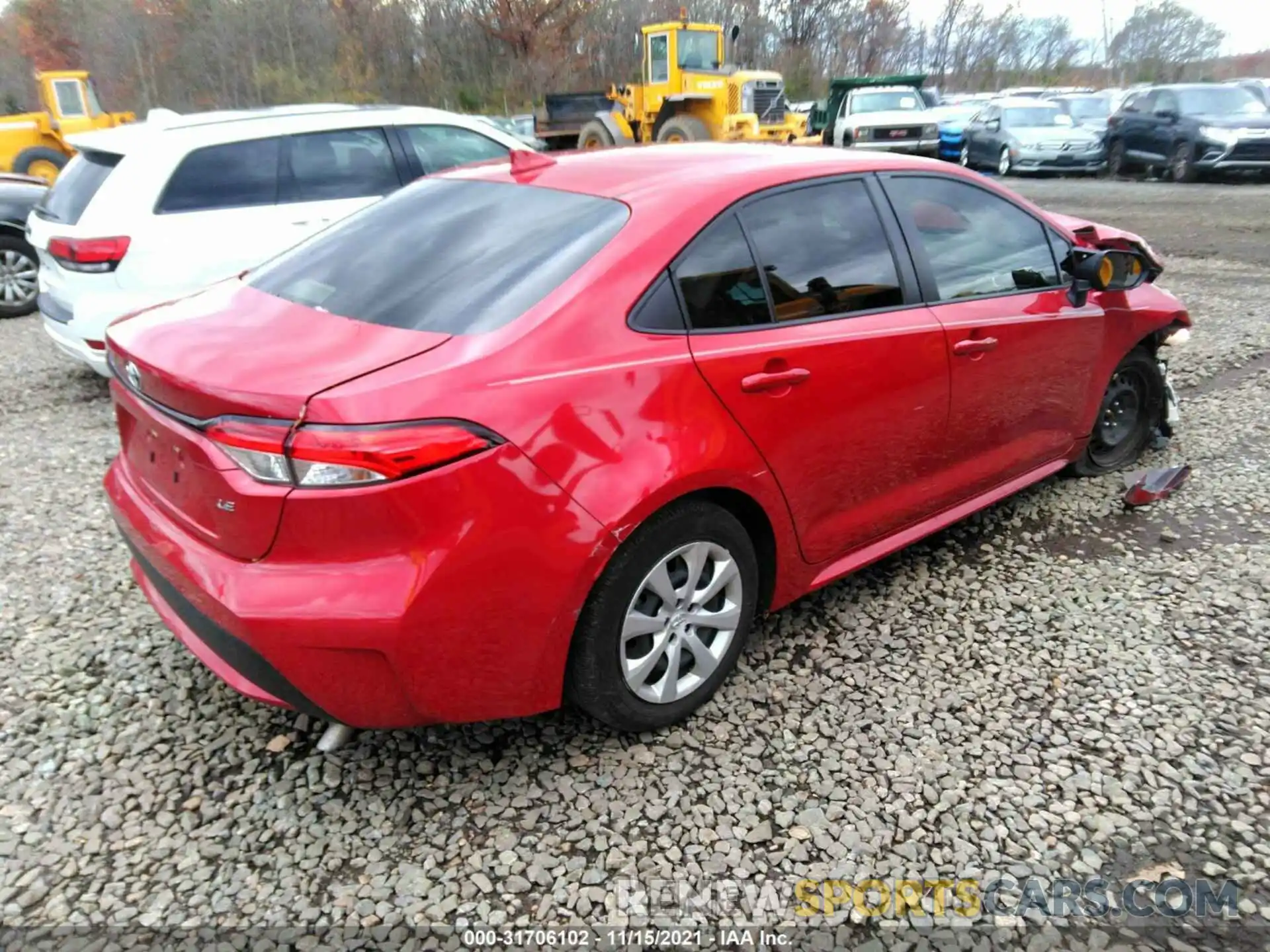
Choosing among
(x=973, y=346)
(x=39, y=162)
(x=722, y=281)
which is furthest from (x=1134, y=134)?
(x=39, y=162)

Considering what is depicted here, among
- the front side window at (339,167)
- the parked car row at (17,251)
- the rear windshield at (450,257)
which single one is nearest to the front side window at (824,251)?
the rear windshield at (450,257)

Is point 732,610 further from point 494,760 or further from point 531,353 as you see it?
point 531,353

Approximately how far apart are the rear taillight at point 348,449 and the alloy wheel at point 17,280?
7947 mm

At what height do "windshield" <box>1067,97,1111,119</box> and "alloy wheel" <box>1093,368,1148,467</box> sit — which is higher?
"windshield" <box>1067,97,1111,119</box>

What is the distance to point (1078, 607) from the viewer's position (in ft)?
11.4

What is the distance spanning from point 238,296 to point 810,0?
52.5m

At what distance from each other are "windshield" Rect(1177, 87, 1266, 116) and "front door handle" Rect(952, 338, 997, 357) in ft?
55.9

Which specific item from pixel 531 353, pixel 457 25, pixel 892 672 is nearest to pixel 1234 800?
pixel 892 672

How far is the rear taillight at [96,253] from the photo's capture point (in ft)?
17.0

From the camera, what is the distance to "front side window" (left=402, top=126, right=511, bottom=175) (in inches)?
253

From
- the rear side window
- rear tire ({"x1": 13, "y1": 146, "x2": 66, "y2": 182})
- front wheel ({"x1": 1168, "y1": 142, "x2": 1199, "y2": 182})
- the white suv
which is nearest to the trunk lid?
the white suv

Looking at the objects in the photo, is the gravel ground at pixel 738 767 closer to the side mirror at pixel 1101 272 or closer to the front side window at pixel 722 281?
the side mirror at pixel 1101 272

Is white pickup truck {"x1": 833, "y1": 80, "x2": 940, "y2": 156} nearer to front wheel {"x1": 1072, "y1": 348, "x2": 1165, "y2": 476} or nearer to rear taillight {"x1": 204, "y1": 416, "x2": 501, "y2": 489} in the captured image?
front wheel {"x1": 1072, "y1": 348, "x2": 1165, "y2": 476}

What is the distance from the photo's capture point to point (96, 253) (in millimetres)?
5188
